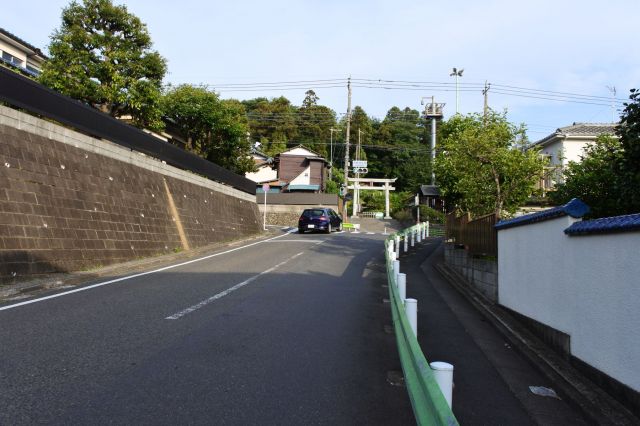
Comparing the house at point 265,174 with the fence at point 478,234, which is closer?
the fence at point 478,234

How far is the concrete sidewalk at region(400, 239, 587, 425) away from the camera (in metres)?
3.91

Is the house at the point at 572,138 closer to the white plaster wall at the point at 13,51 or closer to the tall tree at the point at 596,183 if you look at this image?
the tall tree at the point at 596,183

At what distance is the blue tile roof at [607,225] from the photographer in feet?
12.9

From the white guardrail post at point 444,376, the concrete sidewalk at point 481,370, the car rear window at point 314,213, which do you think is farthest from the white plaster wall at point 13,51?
the white guardrail post at point 444,376

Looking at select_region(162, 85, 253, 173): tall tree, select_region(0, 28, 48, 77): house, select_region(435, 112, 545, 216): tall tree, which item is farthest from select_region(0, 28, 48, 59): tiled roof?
select_region(435, 112, 545, 216): tall tree

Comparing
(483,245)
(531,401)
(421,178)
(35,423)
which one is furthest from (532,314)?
(421,178)

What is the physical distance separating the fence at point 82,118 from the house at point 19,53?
24.9ft

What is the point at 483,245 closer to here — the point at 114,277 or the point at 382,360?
the point at 382,360

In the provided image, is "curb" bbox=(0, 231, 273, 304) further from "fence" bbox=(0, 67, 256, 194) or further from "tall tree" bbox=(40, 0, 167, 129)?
"tall tree" bbox=(40, 0, 167, 129)

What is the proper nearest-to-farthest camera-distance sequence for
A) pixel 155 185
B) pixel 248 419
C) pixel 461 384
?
pixel 248 419, pixel 461 384, pixel 155 185

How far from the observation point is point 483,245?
395 inches

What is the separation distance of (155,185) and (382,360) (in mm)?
13524

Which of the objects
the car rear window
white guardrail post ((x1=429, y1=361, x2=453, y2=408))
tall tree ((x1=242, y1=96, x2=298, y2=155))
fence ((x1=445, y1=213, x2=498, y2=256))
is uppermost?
tall tree ((x1=242, y1=96, x2=298, y2=155))

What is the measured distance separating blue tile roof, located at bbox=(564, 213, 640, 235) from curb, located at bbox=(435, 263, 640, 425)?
150cm
